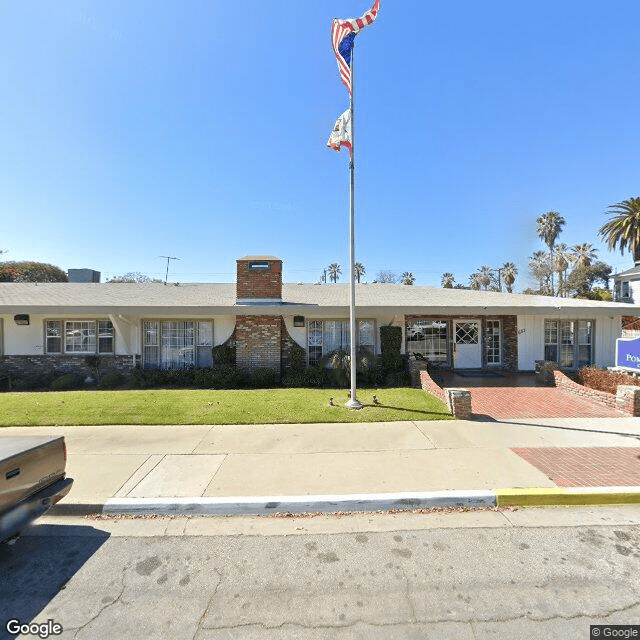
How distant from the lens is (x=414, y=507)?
165 inches

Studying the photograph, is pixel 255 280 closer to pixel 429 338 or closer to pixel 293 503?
pixel 429 338

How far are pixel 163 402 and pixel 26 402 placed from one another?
3566 millimetres

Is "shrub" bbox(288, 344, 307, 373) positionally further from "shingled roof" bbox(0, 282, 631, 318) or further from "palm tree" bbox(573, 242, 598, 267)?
"palm tree" bbox(573, 242, 598, 267)

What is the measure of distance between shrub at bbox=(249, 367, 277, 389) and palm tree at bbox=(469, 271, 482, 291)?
A: 73256 mm

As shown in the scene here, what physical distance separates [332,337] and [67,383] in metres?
8.83

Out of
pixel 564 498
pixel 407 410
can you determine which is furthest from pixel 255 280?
pixel 564 498

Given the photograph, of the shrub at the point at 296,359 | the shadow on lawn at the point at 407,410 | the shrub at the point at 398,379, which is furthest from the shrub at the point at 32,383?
the shrub at the point at 398,379

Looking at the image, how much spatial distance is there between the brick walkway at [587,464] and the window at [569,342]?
7.83 metres

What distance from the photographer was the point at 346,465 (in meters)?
5.18

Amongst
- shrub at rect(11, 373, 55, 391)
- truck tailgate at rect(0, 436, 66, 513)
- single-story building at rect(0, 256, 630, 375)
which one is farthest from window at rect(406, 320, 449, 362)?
shrub at rect(11, 373, 55, 391)

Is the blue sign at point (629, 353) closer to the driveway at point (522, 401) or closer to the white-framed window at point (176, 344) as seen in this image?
the driveway at point (522, 401)

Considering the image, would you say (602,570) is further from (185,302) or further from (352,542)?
(185,302)

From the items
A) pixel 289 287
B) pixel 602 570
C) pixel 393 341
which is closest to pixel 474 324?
pixel 393 341

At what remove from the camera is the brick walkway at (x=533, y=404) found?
781cm
